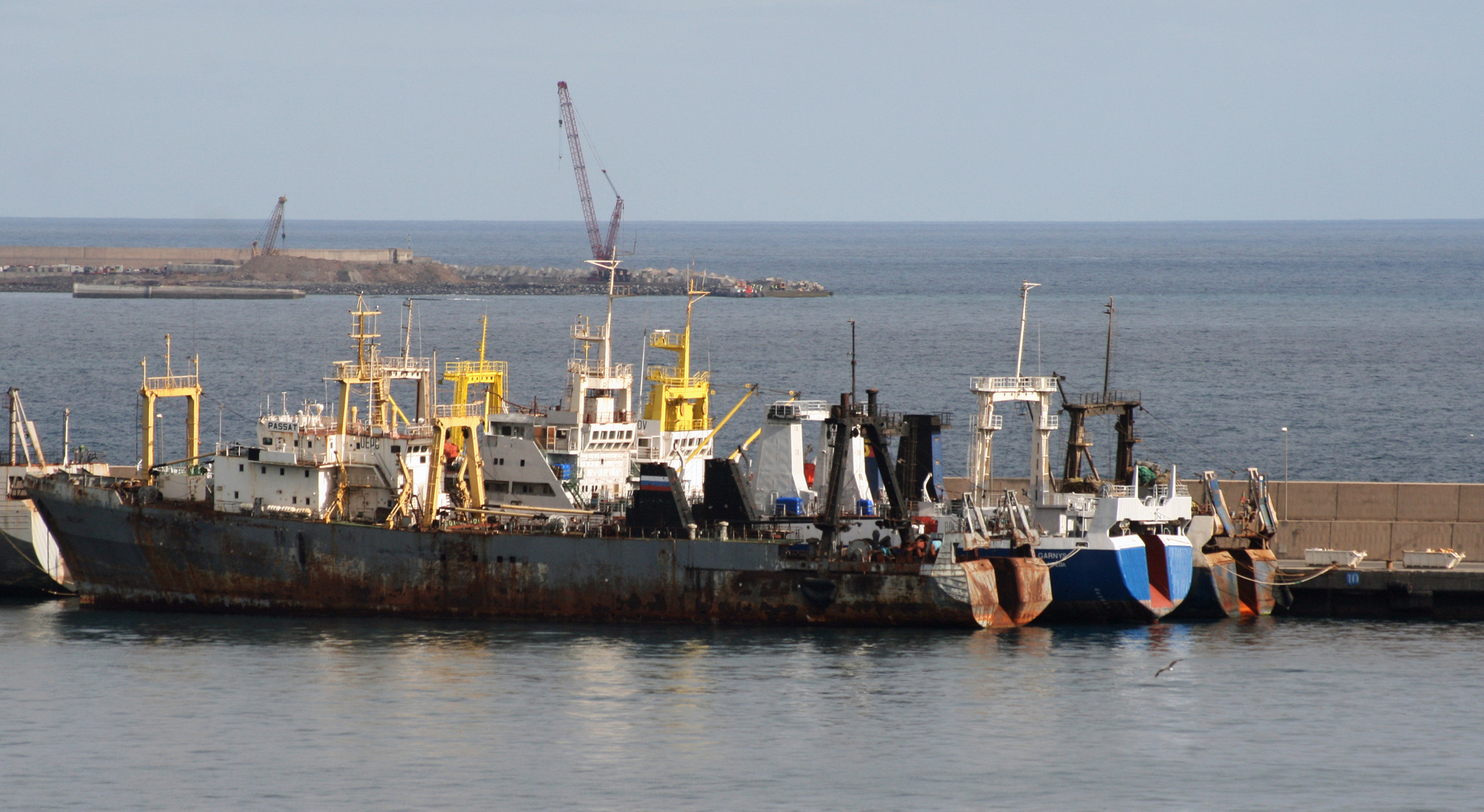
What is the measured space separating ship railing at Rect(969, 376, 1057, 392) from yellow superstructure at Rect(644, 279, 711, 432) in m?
8.45

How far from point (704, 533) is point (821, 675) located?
6687 millimetres

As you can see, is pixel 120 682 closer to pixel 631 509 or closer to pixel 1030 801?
pixel 631 509

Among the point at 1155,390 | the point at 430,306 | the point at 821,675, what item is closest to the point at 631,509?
the point at 821,675

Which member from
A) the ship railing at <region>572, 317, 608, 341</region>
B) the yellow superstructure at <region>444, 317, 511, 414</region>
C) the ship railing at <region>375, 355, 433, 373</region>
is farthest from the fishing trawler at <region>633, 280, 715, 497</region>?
the ship railing at <region>375, 355, 433, 373</region>

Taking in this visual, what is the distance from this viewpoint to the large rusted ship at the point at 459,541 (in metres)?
49.1

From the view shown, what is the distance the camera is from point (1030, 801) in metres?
35.5

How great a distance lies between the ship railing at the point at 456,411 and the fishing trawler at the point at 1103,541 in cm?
1475

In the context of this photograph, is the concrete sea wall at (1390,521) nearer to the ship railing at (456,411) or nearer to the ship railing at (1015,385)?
the ship railing at (1015,385)

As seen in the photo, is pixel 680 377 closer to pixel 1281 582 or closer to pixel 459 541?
pixel 459 541

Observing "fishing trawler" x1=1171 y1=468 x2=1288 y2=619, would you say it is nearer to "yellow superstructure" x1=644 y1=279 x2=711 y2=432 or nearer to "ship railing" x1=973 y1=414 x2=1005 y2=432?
"ship railing" x1=973 y1=414 x2=1005 y2=432

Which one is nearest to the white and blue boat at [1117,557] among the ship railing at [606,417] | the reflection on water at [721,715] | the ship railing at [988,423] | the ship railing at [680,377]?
the reflection on water at [721,715]

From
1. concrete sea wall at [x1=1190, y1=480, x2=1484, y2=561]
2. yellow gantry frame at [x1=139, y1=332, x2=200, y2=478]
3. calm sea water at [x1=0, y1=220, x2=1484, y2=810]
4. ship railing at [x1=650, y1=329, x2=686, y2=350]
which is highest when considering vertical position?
ship railing at [x1=650, y1=329, x2=686, y2=350]

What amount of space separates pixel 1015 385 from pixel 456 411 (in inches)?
662

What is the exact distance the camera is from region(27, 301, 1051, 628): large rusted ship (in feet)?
161
